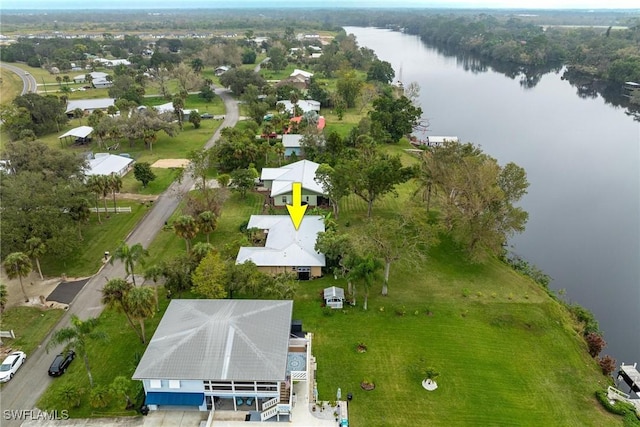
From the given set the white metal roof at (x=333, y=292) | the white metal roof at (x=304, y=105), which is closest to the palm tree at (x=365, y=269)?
the white metal roof at (x=333, y=292)

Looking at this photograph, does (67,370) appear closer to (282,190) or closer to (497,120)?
(282,190)

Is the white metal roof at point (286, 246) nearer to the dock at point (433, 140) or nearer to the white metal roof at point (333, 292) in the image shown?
the white metal roof at point (333, 292)

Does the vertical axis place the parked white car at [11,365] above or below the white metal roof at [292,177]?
below

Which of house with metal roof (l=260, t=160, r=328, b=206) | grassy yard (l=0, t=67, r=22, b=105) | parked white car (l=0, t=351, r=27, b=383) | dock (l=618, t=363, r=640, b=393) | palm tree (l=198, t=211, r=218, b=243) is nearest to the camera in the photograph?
parked white car (l=0, t=351, r=27, b=383)

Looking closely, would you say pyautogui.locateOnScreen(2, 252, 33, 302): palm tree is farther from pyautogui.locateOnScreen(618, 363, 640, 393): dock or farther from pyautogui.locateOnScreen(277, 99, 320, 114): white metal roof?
pyautogui.locateOnScreen(277, 99, 320, 114): white metal roof

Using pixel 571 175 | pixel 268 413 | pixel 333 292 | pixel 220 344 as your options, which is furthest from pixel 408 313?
pixel 571 175

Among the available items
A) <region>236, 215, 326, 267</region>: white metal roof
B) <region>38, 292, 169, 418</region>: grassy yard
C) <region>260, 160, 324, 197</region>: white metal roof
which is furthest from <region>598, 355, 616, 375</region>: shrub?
<region>260, 160, 324, 197</region>: white metal roof
